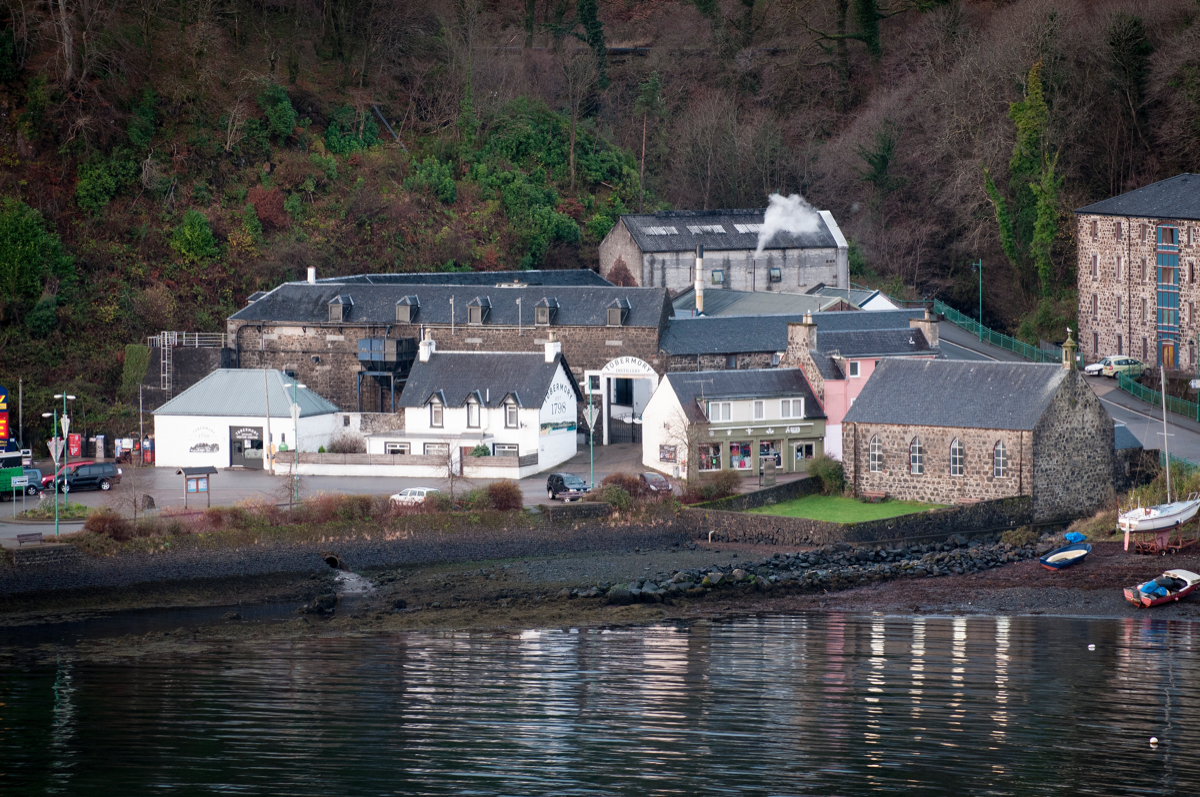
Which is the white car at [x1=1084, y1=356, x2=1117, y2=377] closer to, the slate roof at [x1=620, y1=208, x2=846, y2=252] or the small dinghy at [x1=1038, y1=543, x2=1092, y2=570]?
the slate roof at [x1=620, y1=208, x2=846, y2=252]

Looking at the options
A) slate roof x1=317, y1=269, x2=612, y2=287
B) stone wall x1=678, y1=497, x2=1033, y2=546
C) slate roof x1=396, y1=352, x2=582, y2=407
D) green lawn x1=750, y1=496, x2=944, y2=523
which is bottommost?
stone wall x1=678, y1=497, x2=1033, y2=546

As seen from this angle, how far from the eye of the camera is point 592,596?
166 ft

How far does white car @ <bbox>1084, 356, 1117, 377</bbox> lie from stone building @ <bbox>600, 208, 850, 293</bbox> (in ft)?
42.8

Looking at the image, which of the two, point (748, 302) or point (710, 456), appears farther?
point (748, 302)

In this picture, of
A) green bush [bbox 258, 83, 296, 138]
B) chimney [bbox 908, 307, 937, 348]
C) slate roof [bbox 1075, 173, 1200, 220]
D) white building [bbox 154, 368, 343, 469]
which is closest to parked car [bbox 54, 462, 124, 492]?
Result: white building [bbox 154, 368, 343, 469]

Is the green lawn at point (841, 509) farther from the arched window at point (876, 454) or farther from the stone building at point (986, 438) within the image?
the arched window at point (876, 454)

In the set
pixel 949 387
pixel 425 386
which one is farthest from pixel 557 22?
pixel 949 387

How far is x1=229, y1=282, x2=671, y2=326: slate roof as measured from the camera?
238 feet

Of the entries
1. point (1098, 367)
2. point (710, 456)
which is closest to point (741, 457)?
point (710, 456)

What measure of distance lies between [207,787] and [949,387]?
33.8m

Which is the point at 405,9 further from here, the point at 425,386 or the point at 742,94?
the point at 425,386

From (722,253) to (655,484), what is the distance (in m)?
26.0

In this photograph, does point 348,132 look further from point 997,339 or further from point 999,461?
point 999,461

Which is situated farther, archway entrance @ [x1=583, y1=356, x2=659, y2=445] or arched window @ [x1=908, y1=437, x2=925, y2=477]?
archway entrance @ [x1=583, y1=356, x2=659, y2=445]
